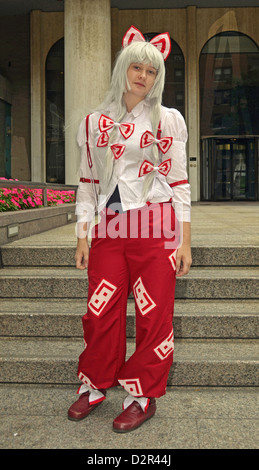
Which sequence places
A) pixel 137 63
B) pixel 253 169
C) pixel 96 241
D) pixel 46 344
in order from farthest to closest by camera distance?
pixel 253 169
pixel 46 344
pixel 96 241
pixel 137 63

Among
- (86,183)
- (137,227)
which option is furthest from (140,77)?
(137,227)

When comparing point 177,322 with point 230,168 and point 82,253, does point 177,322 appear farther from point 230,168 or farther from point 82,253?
point 230,168

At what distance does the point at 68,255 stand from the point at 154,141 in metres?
2.20

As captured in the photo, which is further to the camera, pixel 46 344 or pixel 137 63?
pixel 46 344

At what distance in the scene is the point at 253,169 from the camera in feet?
67.9

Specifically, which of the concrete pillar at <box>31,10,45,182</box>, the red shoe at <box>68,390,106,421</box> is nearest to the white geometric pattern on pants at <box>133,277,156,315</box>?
the red shoe at <box>68,390,106,421</box>

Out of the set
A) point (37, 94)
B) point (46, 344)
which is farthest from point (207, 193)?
point (46, 344)

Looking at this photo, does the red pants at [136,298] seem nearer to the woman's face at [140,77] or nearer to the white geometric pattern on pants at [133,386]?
the white geometric pattern on pants at [133,386]

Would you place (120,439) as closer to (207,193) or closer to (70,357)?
(70,357)

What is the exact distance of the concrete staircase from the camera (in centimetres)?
317

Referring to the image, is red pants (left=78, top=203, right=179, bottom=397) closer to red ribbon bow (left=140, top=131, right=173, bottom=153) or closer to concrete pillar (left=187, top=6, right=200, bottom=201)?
red ribbon bow (left=140, top=131, right=173, bottom=153)

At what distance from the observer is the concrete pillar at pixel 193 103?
2009cm

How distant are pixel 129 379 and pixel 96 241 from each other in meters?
0.74

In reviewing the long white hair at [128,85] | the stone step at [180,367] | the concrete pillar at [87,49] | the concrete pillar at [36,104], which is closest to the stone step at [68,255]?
the stone step at [180,367]
